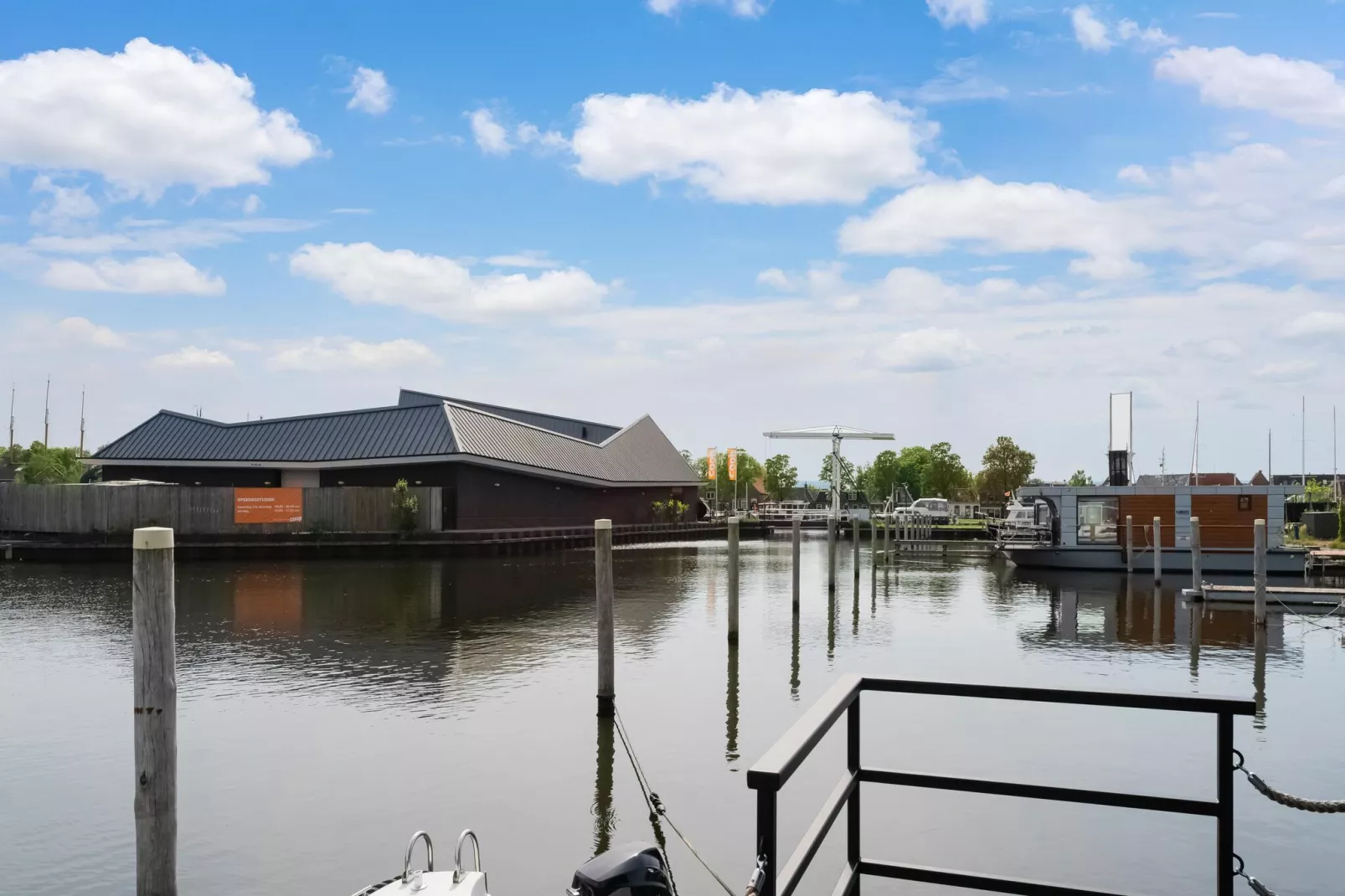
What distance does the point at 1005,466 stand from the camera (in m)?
90.0

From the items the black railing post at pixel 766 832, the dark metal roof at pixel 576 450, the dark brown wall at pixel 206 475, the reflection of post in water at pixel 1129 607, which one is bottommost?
the reflection of post in water at pixel 1129 607

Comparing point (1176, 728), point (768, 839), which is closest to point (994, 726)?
point (1176, 728)

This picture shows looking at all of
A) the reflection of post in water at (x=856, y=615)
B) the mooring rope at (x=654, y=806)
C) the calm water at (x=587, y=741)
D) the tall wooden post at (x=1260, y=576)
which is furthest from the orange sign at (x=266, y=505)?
the tall wooden post at (x=1260, y=576)

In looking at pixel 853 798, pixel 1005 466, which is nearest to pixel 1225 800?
pixel 853 798

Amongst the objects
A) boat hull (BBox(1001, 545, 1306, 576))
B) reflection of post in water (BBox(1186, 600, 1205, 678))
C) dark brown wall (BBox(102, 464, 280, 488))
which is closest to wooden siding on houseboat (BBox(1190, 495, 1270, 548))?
boat hull (BBox(1001, 545, 1306, 576))

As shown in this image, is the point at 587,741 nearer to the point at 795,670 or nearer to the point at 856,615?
the point at 795,670

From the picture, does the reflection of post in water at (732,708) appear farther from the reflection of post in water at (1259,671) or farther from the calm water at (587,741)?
Result: the reflection of post in water at (1259,671)

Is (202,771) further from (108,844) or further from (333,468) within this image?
(333,468)

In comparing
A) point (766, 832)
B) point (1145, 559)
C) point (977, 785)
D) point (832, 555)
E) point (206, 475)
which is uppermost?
point (206, 475)

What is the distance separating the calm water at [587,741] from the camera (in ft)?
29.5

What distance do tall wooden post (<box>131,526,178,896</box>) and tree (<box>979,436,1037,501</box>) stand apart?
287ft

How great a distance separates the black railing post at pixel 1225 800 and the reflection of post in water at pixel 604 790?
4.78 metres

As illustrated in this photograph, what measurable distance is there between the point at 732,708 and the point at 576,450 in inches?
1758

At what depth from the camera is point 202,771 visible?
1120cm
